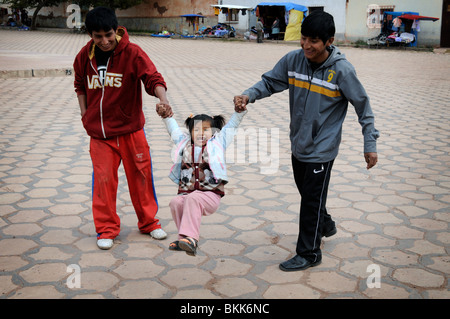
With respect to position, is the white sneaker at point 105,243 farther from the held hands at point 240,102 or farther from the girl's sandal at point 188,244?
the held hands at point 240,102

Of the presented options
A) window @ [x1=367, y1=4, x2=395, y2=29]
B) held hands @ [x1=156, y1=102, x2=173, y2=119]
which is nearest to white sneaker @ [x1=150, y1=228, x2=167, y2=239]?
held hands @ [x1=156, y1=102, x2=173, y2=119]

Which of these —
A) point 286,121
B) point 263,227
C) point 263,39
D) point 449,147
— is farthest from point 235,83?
point 263,39

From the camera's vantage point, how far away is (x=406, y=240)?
3639 mm

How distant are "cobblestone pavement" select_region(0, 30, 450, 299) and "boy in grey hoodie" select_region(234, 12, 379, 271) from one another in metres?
0.32

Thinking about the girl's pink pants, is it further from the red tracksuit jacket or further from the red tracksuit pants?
the red tracksuit jacket

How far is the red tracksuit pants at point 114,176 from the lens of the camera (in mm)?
3418

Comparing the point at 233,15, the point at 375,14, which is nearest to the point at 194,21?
the point at 233,15

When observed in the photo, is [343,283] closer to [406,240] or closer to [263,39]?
[406,240]

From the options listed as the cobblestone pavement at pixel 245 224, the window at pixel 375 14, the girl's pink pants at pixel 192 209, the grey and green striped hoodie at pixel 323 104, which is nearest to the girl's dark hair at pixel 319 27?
the grey and green striped hoodie at pixel 323 104

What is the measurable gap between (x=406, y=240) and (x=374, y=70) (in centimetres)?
1270

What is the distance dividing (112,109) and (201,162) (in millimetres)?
718

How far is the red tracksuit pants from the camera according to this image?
3.42 metres

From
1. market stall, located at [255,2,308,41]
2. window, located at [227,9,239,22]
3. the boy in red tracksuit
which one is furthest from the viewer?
window, located at [227,9,239,22]

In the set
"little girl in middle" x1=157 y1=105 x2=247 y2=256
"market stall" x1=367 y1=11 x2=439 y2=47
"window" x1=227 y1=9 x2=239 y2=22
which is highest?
"window" x1=227 y1=9 x2=239 y2=22
